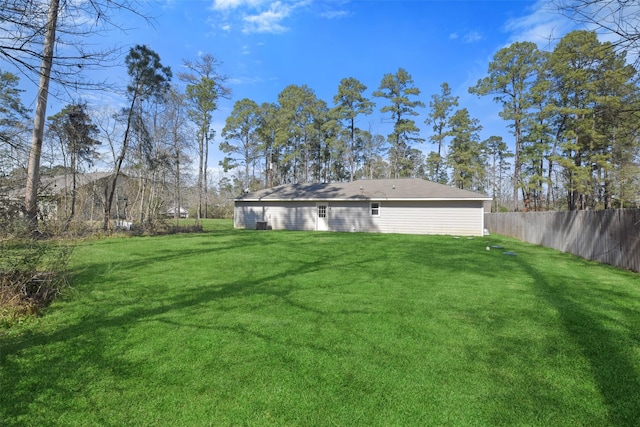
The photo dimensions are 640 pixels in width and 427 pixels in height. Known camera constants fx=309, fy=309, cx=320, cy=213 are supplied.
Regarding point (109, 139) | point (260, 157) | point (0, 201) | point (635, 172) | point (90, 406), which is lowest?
point (90, 406)

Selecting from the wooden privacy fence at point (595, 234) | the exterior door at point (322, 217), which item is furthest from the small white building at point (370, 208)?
the wooden privacy fence at point (595, 234)

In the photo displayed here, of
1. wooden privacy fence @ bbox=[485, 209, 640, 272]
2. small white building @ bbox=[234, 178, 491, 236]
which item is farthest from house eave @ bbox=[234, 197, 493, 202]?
wooden privacy fence @ bbox=[485, 209, 640, 272]

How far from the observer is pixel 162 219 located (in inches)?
654

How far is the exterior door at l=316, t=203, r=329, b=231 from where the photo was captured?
19.1 meters

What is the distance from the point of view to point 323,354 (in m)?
3.16

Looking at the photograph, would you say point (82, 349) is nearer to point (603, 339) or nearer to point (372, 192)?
point (603, 339)

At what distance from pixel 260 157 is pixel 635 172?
32675 millimetres

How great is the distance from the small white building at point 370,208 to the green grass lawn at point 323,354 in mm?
10411

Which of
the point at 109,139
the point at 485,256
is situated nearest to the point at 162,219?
the point at 109,139

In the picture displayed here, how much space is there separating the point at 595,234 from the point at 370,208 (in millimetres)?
10459

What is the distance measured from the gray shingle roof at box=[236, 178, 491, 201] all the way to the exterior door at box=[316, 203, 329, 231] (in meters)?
0.57

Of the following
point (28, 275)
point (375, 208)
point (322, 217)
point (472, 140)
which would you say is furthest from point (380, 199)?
point (472, 140)

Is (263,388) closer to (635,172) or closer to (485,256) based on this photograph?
(485,256)

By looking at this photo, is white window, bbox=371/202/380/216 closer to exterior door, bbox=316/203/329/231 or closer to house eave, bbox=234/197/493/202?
house eave, bbox=234/197/493/202
